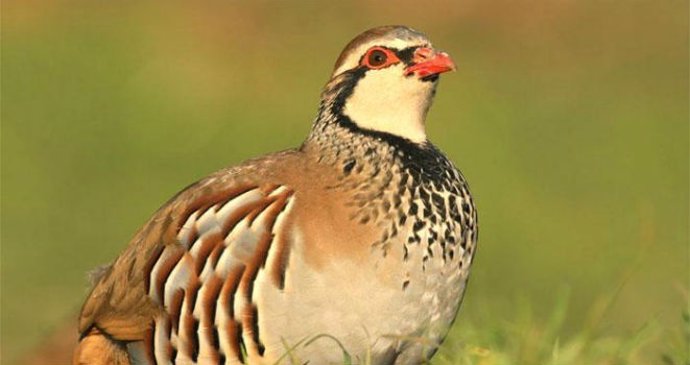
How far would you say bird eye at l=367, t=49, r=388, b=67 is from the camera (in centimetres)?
620

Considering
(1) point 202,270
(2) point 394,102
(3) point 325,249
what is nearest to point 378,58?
(2) point 394,102

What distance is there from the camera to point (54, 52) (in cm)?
1916

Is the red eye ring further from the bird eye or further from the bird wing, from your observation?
the bird wing

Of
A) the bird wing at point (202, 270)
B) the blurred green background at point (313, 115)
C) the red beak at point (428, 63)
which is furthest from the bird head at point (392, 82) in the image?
the blurred green background at point (313, 115)

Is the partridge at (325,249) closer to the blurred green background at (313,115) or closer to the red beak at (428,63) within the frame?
the red beak at (428,63)

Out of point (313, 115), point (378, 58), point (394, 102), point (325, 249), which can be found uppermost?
point (313, 115)

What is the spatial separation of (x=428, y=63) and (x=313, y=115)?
35.8ft

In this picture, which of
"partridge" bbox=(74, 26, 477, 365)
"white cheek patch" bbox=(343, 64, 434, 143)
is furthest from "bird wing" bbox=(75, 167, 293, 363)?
"white cheek patch" bbox=(343, 64, 434, 143)

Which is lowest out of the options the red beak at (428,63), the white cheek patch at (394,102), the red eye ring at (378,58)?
the white cheek patch at (394,102)

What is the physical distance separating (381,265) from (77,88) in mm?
12591

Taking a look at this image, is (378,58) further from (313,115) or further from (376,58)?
(313,115)

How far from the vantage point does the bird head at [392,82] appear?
6152mm

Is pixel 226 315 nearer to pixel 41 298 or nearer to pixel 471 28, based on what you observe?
pixel 41 298

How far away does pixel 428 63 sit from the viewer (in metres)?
6.12
